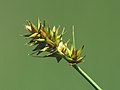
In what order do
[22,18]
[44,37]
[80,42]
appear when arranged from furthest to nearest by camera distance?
[22,18] < [80,42] < [44,37]

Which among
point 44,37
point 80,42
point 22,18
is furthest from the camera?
point 22,18

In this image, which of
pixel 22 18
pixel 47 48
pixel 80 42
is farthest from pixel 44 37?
pixel 22 18

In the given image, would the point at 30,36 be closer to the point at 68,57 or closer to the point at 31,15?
the point at 68,57

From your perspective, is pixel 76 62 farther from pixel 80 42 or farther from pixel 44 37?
pixel 80 42

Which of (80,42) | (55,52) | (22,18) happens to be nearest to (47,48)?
(55,52)

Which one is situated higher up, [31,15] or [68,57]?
[31,15]

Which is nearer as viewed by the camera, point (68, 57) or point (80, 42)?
point (68, 57)
